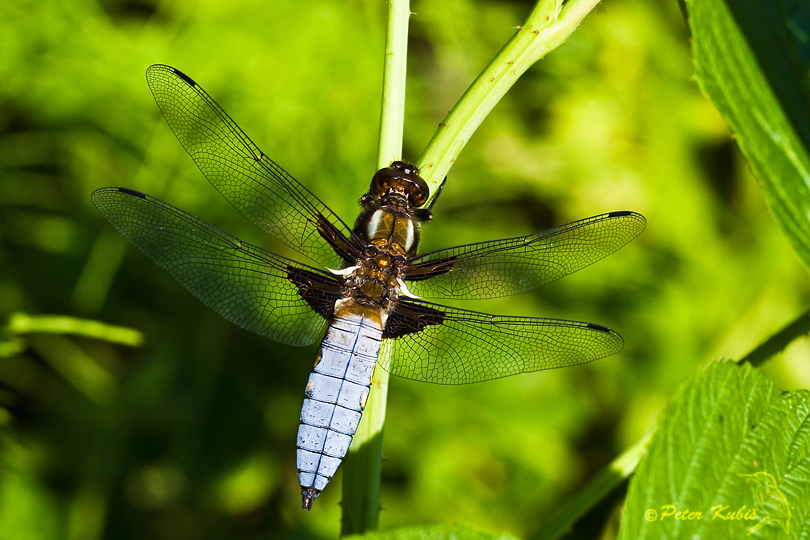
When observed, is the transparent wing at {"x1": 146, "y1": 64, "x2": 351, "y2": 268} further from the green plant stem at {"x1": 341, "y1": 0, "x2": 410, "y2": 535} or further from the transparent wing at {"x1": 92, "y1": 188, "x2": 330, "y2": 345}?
the green plant stem at {"x1": 341, "y1": 0, "x2": 410, "y2": 535}

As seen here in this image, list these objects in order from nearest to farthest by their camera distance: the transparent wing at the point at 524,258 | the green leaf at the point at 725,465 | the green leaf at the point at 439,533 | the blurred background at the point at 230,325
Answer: the green leaf at the point at 439,533, the green leaf at the point at 725,465, the transparent wing at the point at 524,258, the blurred background at the point at 230,325

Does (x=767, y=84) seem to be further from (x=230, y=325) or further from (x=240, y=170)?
(x=230, y=325)

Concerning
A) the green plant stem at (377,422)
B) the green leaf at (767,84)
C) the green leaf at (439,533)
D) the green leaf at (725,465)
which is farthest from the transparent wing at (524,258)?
the green leaf at (439,533)

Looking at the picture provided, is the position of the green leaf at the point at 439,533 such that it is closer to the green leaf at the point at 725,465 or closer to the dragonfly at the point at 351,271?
the green leaf at the point at 725,465

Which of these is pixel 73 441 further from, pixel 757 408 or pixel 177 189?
pixel 757 408

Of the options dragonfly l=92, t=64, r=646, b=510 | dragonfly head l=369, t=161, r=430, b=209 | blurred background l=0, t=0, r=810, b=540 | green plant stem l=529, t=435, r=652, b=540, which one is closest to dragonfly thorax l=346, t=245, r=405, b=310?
dragonfly l=92, t=64, r=646, b=510
